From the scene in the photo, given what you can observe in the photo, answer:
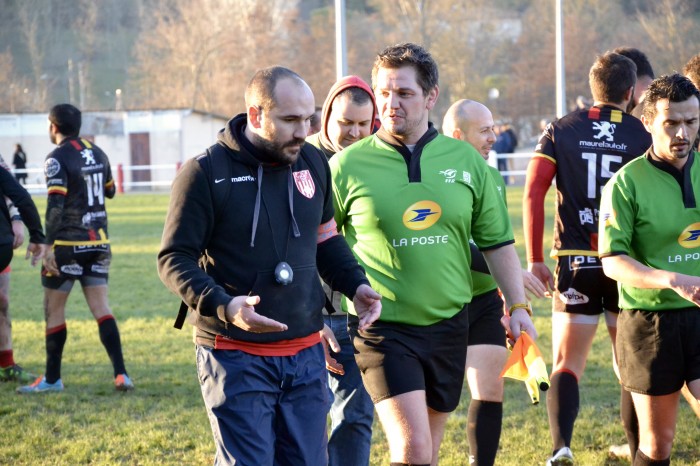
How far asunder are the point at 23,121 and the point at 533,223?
5104 cm

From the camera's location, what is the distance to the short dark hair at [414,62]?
4.43 meters

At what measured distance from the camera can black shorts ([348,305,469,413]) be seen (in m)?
4.35

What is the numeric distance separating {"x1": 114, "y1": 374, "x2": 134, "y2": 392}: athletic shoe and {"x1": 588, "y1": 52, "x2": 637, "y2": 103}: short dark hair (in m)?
4.46

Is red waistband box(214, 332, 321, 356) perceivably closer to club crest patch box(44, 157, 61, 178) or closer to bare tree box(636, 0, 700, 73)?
club crest patch box(44, 157, 61, 178)

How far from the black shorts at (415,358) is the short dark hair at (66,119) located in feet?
14.6

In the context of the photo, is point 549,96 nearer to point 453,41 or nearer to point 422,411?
point 453,41

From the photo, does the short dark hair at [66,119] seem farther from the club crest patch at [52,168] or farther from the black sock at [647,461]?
the black sock at [647,461]

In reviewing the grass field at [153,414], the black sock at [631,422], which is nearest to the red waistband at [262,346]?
the grass field at [153,414]

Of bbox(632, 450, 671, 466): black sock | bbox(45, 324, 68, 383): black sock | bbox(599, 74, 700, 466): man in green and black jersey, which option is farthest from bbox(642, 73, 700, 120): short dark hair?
bbox(45, 324, 68, 383): black sock

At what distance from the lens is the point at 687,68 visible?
6258 millimetres

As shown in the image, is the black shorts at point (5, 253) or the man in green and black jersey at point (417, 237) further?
the black shorts at point (5, 253)

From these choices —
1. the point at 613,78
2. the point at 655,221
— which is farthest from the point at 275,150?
the point at 613,78

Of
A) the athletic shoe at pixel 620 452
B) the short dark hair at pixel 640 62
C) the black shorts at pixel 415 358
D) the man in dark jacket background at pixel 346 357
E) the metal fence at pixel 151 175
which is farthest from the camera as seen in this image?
the metal fence at pixel 151 175

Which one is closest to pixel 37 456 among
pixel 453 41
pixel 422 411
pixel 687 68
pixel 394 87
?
pixel 422 411
